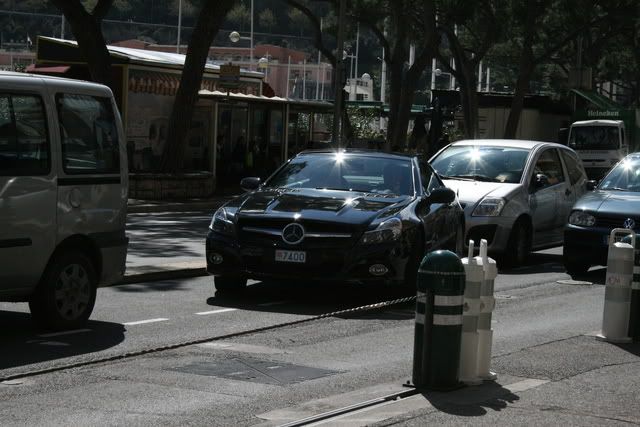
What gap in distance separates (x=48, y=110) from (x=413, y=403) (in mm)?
4004

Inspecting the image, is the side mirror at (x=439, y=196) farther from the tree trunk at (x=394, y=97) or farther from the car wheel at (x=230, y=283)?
the tree trunk at (x=394, y=97)

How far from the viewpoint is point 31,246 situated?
9727mm

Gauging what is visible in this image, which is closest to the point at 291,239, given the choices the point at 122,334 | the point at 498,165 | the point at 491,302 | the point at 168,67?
the point at 122,334

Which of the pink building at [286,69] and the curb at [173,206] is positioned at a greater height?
the pink building at [286,69]

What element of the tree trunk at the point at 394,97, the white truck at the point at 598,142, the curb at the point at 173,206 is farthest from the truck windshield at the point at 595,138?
the curb at the point at 173,206

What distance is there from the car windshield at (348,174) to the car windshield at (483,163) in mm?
3815

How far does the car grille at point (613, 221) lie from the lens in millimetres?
15045

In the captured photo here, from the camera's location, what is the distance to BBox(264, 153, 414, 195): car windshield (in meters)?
13.5

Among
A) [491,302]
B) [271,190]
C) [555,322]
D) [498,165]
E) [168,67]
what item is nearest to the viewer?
[491,302]

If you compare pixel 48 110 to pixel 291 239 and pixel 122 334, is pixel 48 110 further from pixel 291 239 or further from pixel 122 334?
pixel 291 239

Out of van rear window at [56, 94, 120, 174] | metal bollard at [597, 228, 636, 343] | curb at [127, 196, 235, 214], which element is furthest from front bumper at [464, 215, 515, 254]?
curb at [127, 196, 235, 214]

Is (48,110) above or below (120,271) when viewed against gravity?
above

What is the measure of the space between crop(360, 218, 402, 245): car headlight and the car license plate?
0.57 meters

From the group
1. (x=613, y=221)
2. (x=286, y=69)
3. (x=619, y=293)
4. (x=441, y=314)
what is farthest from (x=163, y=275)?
(x=286, y=69)
